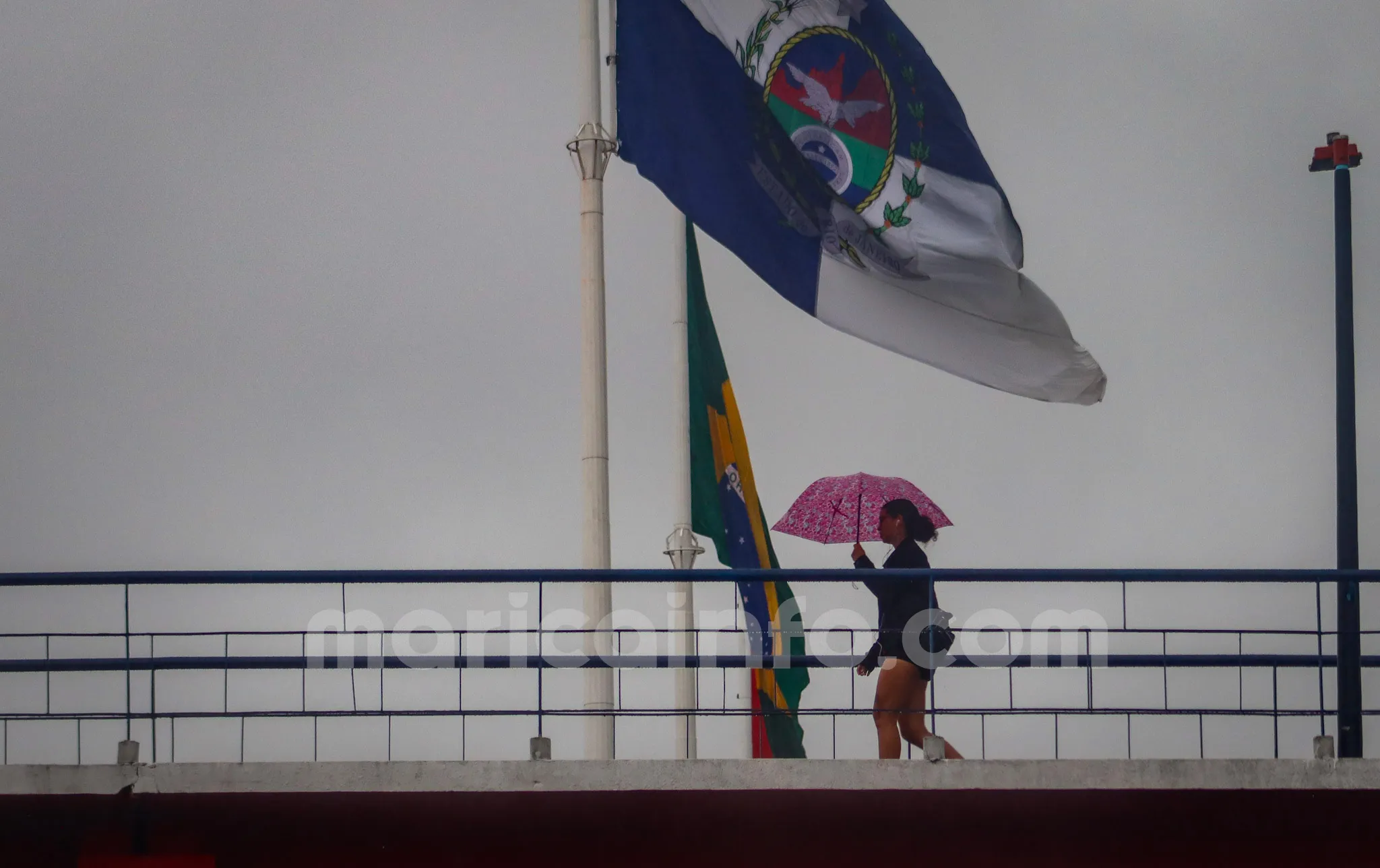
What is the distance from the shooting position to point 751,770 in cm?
916

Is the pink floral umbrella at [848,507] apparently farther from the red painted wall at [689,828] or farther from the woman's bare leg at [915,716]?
the red painted wall at [689,828]

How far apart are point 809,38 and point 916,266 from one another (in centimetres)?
170

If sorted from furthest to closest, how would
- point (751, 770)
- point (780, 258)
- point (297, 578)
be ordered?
point (780, 258), point (297, 578), point (751, 770)

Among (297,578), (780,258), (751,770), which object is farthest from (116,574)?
(780,258)

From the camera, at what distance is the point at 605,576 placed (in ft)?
32.2

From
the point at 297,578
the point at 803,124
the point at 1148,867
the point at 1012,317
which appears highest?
the point at 803,124

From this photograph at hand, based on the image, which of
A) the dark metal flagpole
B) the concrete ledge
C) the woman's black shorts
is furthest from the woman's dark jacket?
the dark metal flagpole

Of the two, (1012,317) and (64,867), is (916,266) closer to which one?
(1012,317)

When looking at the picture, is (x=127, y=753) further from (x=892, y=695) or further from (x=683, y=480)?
(x=683, y=480)

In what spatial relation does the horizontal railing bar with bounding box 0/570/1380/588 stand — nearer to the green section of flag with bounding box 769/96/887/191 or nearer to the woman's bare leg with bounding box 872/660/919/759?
the woman's bare leg with bounding box 872/660/919/759

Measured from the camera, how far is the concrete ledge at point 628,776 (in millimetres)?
9094

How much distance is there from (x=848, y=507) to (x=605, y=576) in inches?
96.6

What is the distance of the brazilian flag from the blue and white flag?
3.79 m

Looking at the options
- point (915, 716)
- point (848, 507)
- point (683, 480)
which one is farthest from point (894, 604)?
point (683, 480)
